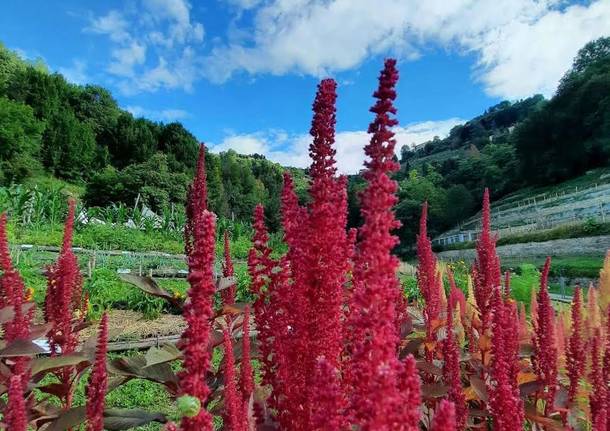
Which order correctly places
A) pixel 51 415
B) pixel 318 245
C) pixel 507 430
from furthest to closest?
pixel 51 415 < pixel 318 245 < pixel 507 430

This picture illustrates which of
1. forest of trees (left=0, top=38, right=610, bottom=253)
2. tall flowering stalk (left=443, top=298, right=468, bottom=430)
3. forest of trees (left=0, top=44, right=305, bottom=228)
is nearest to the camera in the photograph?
tall flowering stalk (left=443, top=298, right=468, bottom=430)

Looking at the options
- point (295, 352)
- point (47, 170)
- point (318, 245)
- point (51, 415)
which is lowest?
point (51, 415)

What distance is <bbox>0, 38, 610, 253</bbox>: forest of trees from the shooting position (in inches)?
1526

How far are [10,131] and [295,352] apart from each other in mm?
41264

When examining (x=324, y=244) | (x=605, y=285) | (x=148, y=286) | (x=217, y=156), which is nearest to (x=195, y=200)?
(x=148, y=286)

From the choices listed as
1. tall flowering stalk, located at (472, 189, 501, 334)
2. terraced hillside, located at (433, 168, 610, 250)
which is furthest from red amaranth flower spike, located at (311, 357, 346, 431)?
terraced hillside, located at (433, 168, 610, 250)

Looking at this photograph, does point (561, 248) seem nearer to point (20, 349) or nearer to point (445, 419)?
point (20, 349)

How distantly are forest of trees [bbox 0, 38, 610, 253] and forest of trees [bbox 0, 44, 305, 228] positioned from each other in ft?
0.36

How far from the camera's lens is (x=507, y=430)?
36.5 inches

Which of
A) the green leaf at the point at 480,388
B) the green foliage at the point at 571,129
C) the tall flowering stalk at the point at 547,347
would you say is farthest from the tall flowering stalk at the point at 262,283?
the green foliage at the point at 571,129

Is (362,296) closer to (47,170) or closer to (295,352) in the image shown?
(295,352)

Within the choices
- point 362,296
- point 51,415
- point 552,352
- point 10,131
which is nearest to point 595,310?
point 552,352

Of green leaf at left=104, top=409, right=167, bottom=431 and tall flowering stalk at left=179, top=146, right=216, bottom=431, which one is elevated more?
tall flowering stalk at left=179, top=146, right=216, bottom=431

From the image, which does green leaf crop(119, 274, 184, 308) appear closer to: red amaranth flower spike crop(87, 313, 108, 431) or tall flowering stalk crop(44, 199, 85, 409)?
tall flowering stalk crop(44, 199, 85, 409)
